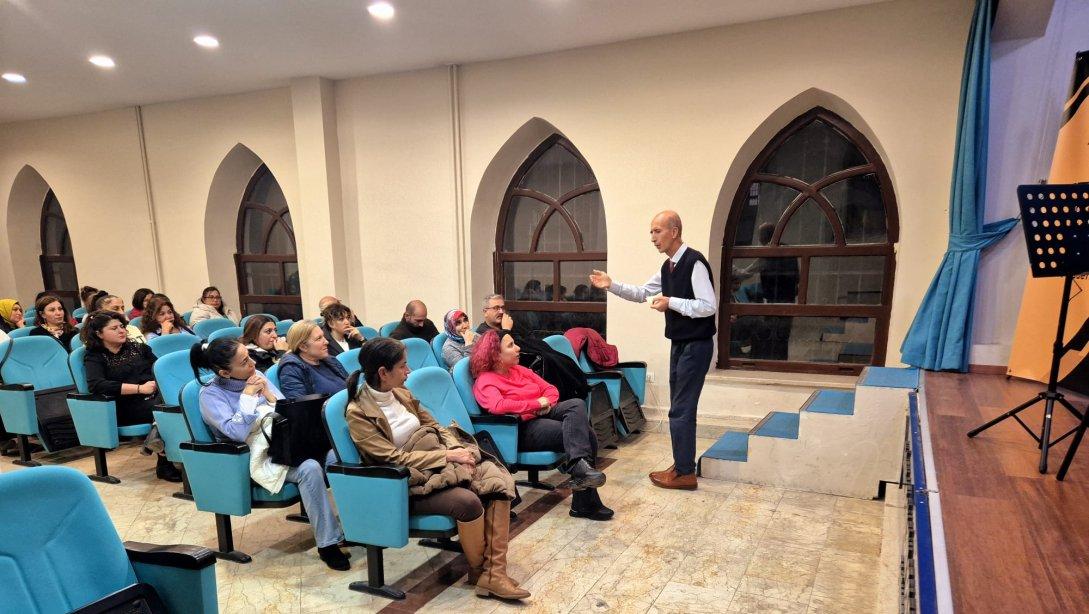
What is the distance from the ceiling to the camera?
405 centimetres

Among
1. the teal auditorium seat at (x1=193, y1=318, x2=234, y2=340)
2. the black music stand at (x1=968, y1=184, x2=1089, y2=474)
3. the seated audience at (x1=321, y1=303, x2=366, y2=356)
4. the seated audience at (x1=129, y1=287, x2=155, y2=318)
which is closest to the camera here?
the black music stand at (x1=968, y1=184, x2=1089, y2=474)

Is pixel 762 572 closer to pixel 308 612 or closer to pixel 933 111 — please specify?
pixel 308 612

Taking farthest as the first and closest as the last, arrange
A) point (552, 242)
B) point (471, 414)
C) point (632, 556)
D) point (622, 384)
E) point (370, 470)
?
1. point (552, 242)
2. point (622, 384)
3. point (471, 414)
4. point (632, 556)
5. point (370, 470)

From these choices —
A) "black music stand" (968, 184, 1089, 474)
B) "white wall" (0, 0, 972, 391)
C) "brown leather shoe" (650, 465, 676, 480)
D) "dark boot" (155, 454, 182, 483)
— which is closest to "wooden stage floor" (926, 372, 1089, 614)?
"black music stand" (968, 184, 1089, 474)

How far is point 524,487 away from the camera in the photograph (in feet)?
12.0

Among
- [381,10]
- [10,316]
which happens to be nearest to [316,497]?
[381,10]

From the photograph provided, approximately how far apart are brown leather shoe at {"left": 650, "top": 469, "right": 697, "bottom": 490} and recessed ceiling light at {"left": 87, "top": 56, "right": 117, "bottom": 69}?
591 centimetres

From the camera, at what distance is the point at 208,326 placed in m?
5.12

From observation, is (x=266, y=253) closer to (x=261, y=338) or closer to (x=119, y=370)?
(x=119, y=370)

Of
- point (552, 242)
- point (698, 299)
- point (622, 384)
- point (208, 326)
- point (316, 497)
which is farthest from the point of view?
point (552, 242)

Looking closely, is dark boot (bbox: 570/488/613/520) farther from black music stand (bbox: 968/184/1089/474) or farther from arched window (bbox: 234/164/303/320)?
arched window (bbox: 234/164/303/320)

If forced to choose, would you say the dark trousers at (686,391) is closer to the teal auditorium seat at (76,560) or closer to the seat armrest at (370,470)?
the seat armrest at (370,470)

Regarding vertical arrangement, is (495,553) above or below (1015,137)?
below

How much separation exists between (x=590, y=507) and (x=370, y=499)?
4.47ft
